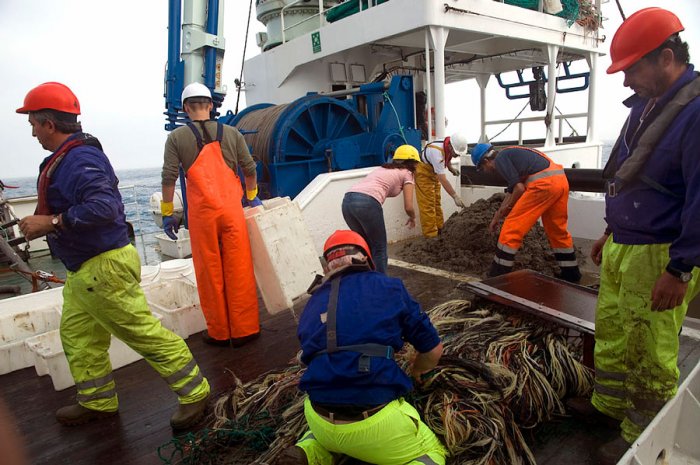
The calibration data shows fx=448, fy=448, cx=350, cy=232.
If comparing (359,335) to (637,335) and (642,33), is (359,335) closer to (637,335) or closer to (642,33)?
(637,335)

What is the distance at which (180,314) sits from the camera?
3.81m

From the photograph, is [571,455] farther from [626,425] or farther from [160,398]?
[160,398]

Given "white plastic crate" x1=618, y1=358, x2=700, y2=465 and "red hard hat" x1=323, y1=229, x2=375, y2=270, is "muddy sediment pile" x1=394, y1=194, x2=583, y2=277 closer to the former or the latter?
"white plastic crate" x1=618, y1=358, x2=700, y2=465

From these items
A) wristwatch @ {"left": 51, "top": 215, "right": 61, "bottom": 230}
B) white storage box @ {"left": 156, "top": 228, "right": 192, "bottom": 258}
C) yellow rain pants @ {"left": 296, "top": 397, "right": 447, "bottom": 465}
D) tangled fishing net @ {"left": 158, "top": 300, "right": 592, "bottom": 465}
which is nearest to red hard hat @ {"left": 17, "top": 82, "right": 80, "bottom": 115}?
wristwatch @ {"left": 51, "top": 215, "right": 61, "bottom": 230}

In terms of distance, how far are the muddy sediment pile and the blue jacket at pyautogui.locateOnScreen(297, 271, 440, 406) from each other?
3.33 metres

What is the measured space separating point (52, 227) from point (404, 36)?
24.9ft

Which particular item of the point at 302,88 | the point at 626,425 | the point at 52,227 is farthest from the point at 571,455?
the point at 302,88

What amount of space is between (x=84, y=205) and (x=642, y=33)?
8.71ft

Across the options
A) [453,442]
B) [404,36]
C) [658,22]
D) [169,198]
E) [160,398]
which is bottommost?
[160,398]

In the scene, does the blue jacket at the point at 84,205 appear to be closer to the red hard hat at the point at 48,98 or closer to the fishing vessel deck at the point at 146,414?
the red hard hat at the point at 48,98

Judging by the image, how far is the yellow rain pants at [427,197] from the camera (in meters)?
6.69

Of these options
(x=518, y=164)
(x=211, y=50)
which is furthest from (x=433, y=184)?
(x=211, y=50)

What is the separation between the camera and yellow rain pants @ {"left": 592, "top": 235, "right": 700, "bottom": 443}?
1.96 meters

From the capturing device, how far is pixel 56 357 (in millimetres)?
3035
